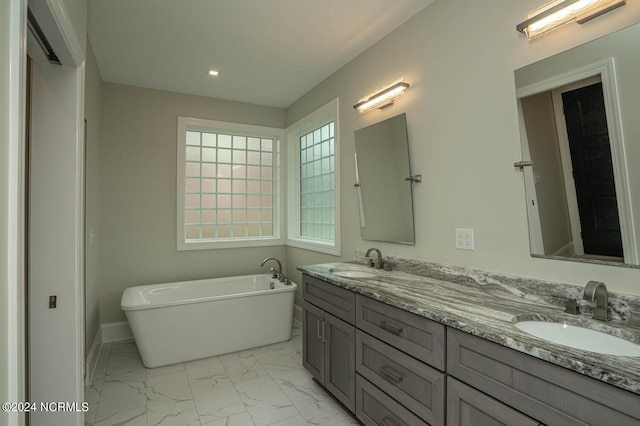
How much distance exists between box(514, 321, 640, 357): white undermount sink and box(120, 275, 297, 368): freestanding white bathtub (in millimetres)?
2411

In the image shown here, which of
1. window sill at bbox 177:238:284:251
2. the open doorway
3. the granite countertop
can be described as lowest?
the granite countertop

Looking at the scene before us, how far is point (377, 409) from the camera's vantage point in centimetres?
180

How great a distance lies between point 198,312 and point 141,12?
7.96 ft

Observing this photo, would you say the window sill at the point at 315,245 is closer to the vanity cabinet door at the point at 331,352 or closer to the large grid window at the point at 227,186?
the large grid window at the point at 227,186

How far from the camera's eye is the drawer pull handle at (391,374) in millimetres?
1637

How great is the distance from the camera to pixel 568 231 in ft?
5.00

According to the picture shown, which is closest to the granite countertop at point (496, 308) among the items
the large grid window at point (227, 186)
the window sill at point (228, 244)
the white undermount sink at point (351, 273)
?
the white undermount sink at point (351, 273)

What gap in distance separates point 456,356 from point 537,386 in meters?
0.31

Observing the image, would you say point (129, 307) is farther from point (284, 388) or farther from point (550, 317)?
point (550, 317)

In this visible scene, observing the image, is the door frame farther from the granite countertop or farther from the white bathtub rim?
the white bathtub rim

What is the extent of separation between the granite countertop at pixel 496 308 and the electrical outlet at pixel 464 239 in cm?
16

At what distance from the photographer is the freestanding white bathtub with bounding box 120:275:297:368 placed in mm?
2863

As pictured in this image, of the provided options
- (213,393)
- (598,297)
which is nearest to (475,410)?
(598,297)

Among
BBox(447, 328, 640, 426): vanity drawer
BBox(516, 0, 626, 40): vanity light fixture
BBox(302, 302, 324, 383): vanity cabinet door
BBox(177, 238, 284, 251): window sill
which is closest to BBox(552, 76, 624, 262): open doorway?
BBox(516, 0, 626, 40): vanity light fixture
